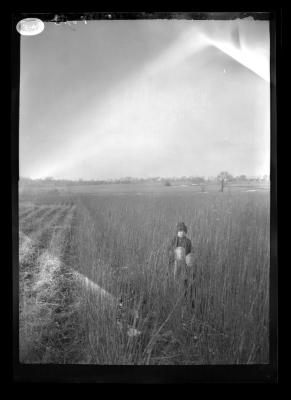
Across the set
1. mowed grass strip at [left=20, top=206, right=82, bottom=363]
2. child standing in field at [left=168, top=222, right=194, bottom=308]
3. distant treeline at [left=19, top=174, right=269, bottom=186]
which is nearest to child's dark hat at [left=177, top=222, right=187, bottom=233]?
child standing in field at [left=168, top=222, right=194, bottom=308]

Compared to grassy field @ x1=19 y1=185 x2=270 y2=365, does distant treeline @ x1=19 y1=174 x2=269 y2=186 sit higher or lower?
higher

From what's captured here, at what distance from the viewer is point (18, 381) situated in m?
1.82

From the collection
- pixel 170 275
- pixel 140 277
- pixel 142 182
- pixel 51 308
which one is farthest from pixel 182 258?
pixel 51 308

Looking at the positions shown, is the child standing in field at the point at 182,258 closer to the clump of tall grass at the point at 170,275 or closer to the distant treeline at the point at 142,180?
the clump of tall grass at the point at 170,275

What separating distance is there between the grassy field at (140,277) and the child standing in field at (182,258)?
3 cm

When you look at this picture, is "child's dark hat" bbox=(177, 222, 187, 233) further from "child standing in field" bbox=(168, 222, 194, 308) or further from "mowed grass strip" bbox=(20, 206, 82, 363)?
"mowed grass strip" bbox=(20, 206, 82, 363)

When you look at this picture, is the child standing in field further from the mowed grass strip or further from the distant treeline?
the mowed grass strip

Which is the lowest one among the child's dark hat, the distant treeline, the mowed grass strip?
the mowed grass strip

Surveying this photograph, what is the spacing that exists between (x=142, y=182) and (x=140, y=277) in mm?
449

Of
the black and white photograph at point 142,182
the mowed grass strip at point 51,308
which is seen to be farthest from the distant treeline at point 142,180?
the mowed grass strip at point 51,308

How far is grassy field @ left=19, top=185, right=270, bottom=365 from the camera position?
1.82 metres

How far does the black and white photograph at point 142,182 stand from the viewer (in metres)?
1.82

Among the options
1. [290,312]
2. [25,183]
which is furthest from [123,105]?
[290,312]

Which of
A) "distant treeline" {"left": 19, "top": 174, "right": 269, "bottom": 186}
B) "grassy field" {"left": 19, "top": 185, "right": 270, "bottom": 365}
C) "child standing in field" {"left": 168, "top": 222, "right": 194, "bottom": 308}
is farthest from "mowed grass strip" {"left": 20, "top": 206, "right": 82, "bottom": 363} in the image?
"child standing in field" {"left": 168, "top": 222, "right": 194, "bottom": 308}
